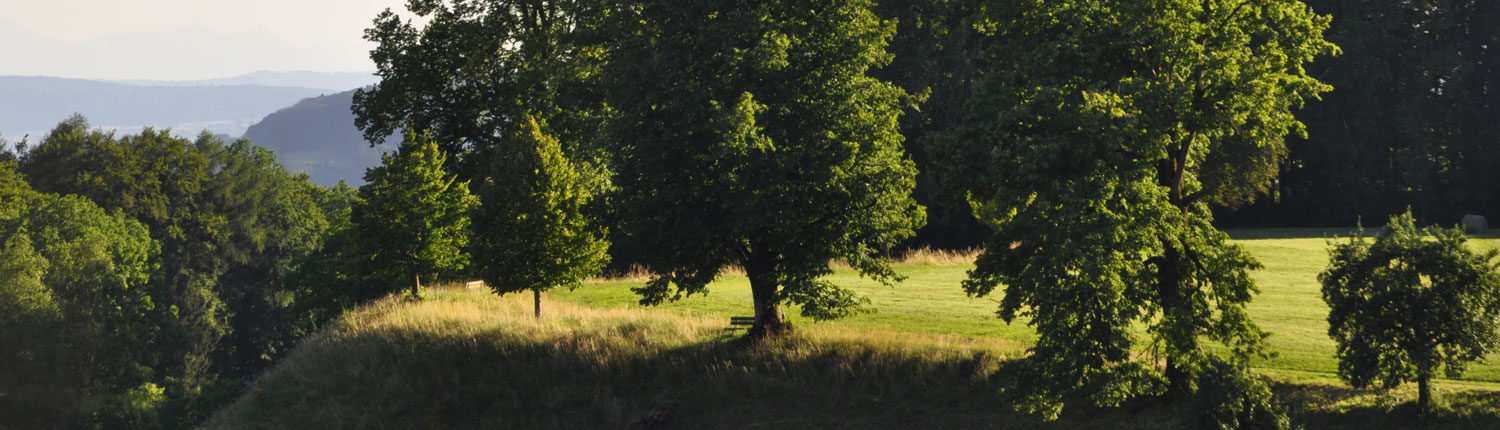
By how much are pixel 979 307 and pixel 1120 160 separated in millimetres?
13423

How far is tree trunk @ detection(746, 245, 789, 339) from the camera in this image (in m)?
23.9

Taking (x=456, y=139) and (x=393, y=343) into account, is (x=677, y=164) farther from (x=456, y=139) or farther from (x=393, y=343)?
(x=456, y=139)

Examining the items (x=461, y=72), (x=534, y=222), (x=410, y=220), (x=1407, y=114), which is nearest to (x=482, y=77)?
(x=461, y=72)

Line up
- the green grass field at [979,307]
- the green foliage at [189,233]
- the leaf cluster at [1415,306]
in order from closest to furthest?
1. the leaf cluster at [1415,306]
2. the green grass field at [979,307]
3. the green foliage at [189,233]

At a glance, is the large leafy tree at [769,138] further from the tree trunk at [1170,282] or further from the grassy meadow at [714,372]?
the tree trunk at [1170,282]

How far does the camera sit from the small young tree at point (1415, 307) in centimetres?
1535

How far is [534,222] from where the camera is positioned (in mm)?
28141

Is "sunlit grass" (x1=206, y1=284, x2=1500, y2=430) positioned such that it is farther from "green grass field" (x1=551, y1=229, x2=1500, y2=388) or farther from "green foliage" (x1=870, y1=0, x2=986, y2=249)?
"green foliage" (x1=870, y1=0, x2=986, y2=249)

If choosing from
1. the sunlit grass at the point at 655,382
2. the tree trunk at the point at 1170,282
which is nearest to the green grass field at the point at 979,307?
the sunlit grass at the point at 655,382

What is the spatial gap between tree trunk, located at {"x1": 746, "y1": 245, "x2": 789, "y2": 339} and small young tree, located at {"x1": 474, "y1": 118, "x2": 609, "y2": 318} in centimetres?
557

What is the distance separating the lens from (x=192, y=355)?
8319 centimetres

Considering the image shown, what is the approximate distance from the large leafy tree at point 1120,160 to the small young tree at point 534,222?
1349 centimetres

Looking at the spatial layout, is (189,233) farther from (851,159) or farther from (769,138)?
Answer: (851,159)

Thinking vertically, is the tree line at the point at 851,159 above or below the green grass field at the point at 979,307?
above
